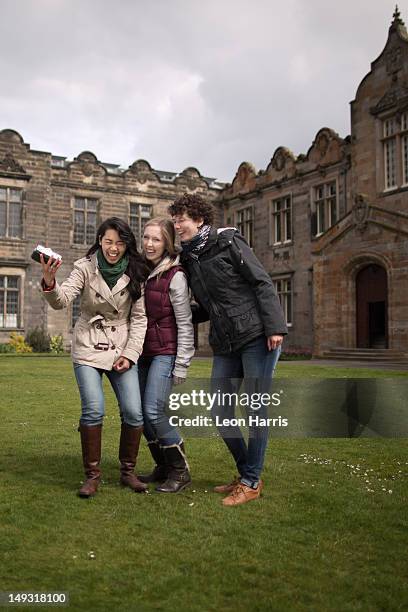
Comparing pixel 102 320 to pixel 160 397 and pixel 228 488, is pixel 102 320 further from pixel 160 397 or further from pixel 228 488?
pixel 228 488

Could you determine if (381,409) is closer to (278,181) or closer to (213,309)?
(213,309)

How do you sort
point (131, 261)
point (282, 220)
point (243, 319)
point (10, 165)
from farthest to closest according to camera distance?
point (10, 165) < point (282, 220) < point (131, 261) < point (243, 319)

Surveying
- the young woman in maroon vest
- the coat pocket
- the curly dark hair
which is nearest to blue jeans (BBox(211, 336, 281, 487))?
the coat pocket

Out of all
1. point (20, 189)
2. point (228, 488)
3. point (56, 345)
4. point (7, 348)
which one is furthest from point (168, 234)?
point (20, 189)

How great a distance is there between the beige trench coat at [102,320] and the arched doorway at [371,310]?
17.6m

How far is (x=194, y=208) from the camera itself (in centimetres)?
462

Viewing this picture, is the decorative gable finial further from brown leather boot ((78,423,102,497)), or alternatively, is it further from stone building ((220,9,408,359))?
brown leather boot ((78,423,102,497))

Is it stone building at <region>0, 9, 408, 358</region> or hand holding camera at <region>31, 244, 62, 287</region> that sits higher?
stone building at <region>0, 9, 408, 358</region>

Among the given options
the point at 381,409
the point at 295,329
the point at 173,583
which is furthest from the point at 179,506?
the point at 295,329

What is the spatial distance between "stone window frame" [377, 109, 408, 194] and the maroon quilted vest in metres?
18.3

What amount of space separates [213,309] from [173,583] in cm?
202

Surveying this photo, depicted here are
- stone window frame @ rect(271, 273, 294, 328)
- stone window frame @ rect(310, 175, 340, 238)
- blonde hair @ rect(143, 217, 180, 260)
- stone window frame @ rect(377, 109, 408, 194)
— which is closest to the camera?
blonde hair @ rect(143, 217, 180, 260)

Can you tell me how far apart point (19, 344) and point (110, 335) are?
2319 cm

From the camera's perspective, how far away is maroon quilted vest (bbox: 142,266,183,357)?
471 centimetres
